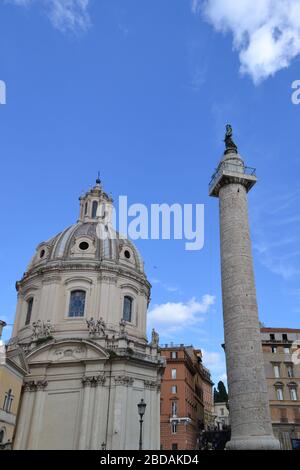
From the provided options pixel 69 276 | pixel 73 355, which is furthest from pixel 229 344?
pixel 69 276

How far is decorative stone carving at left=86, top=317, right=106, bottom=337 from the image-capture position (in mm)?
35719

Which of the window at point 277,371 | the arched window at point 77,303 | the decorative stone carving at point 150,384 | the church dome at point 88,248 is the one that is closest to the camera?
the decorative stone carving at point 150,384

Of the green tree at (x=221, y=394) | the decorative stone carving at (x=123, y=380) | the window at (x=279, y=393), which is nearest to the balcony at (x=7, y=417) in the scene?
the decorative stone carving at (x=123, y=380)

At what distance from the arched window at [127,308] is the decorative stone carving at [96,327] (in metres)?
3.79

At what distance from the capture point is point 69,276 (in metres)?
39.5

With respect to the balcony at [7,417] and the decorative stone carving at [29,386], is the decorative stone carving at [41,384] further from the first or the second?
the balcony at [7,417]

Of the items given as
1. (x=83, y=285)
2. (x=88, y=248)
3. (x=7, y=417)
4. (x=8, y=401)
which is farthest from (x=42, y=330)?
(x=88, y=248)

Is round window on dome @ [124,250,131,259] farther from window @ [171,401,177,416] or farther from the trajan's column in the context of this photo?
window @ [171,401,177,416]

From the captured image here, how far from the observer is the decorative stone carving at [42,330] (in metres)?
35.9

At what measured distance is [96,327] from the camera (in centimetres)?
3591

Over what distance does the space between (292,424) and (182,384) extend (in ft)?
55.7

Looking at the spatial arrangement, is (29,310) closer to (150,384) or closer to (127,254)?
(127,254)

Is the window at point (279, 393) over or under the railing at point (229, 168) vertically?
under
